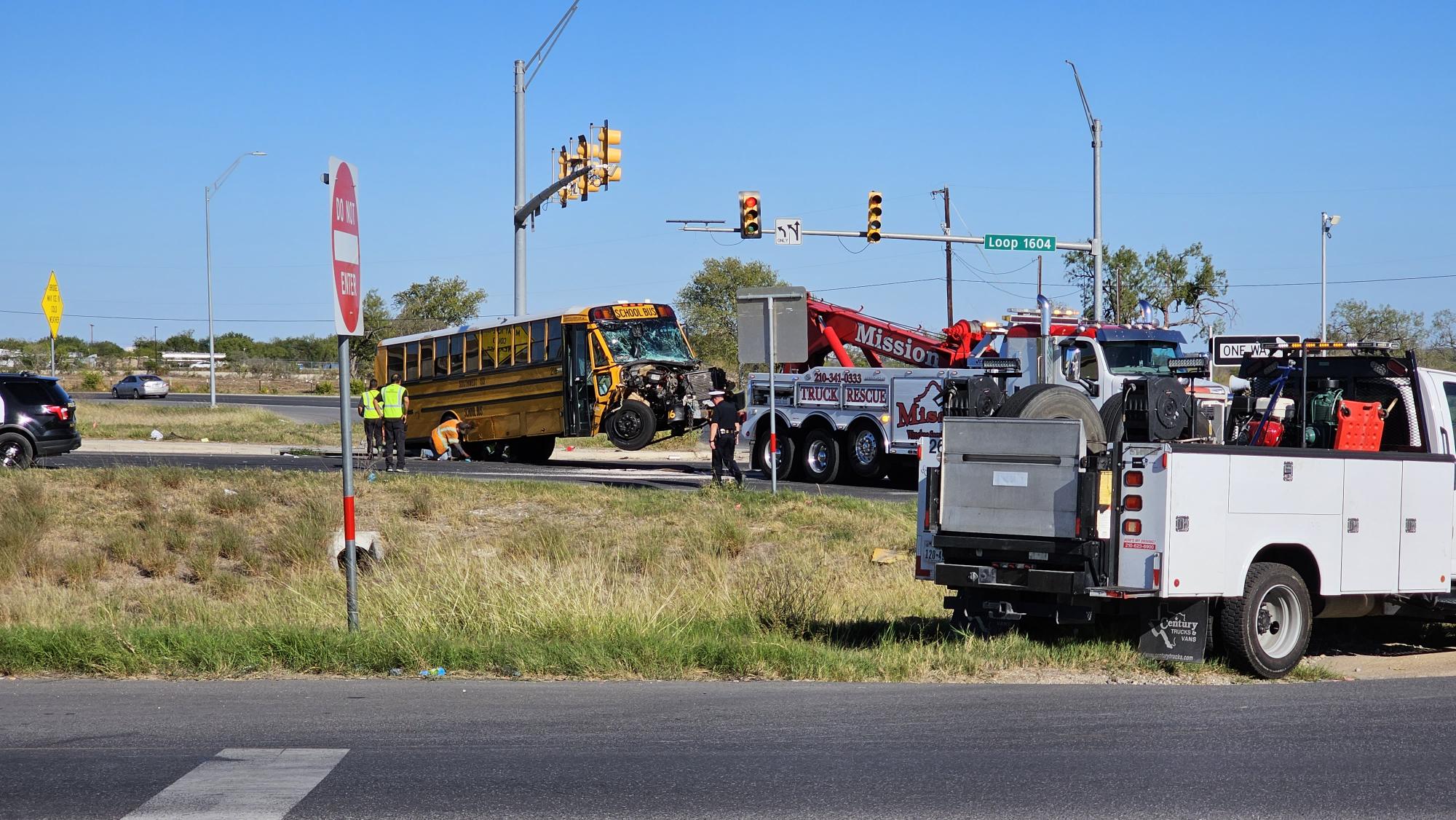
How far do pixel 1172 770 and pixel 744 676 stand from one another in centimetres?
334

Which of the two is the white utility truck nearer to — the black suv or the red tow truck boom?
the red tow truck boom

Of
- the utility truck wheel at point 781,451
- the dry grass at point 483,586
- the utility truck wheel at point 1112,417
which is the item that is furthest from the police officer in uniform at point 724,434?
the utility truck wheel at point 1112,417

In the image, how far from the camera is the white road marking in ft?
18.4

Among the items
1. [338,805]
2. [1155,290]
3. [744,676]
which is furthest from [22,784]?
[1155,290]

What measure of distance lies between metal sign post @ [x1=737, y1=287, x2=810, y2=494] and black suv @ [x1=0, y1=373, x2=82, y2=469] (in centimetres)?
1238

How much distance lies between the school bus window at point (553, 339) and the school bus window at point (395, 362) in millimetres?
5586

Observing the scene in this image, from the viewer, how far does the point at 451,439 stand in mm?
30562

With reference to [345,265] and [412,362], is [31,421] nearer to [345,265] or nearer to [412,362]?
[412,362]

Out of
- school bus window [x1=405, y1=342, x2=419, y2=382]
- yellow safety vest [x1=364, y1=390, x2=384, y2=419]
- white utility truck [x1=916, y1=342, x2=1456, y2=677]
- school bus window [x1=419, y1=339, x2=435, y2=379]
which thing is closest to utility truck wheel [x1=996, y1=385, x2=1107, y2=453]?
white utility truck [x1=916, y1=342, x2=1456, y2=677]

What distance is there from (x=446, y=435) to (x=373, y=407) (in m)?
4.74

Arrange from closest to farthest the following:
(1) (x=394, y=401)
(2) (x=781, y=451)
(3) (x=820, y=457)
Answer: (1) (x=394, y=401) < (3) (x=820, y=457) < (2) (x=781, y=451)

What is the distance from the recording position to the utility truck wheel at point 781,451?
84.5ft

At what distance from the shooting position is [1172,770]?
→ 648 centimetres

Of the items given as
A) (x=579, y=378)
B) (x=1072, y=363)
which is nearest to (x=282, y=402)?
(x=579, y=378)
